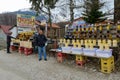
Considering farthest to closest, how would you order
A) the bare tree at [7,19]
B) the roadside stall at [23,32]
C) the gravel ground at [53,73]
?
the bare tree at [7,19] < the roadside stall at [23,32] < the gravel ground at [53,73]

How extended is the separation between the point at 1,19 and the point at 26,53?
4128 cm

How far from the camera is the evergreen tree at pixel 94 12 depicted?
541 inches

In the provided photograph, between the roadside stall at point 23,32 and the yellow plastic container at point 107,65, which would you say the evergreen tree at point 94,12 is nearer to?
the roadside stall at point 23,32

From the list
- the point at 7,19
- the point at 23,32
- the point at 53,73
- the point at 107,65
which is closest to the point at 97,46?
the point at 107,65

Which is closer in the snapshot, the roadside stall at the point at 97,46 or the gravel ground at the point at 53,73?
the gravel ground at the point at 53,73

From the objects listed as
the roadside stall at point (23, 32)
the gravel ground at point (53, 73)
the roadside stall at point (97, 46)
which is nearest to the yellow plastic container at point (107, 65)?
the roadside stall at point (97, 46)

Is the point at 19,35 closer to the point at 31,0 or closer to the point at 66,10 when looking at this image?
the point at 31,0

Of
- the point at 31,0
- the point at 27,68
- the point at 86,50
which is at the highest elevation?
the point at 31,0

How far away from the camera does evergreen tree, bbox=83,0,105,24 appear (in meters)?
13.7

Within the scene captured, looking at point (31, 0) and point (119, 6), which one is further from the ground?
point (31, 0)

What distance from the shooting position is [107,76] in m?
6.84

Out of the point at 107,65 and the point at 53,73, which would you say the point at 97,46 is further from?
the point at 53,73

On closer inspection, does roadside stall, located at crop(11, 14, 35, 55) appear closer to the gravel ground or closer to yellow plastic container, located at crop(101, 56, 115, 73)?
the gravel ground

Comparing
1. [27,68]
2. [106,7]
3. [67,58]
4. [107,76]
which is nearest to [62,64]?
[67,58]
